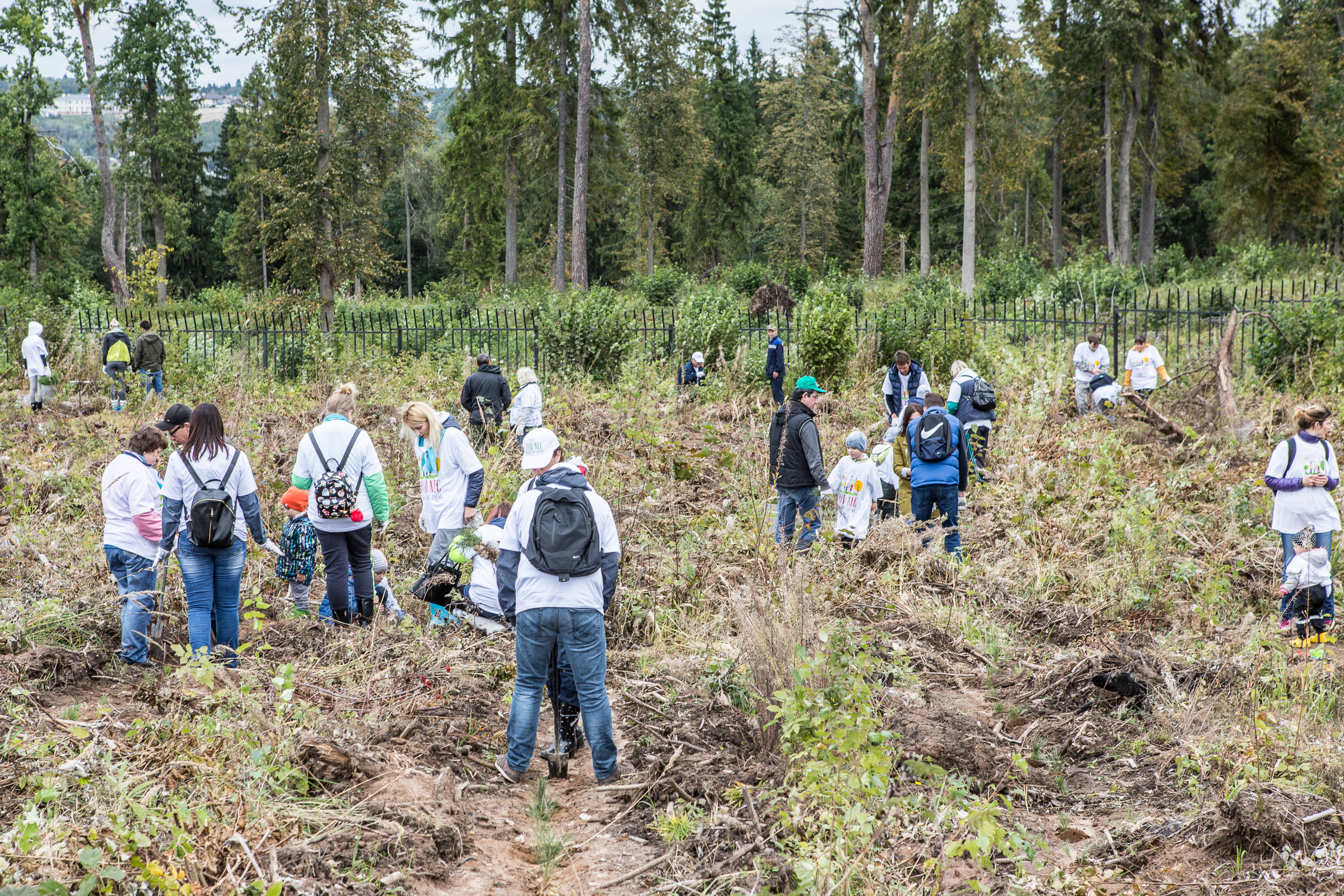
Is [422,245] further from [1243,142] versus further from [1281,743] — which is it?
[1281,743]

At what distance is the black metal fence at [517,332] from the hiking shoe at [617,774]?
11.7 meters

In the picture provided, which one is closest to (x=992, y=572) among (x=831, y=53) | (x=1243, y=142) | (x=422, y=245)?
(x=1243, y=142)

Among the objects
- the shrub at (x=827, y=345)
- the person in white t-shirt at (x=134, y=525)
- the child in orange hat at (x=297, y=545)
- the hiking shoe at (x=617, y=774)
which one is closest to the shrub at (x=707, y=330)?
the shrub at (x=827, y=345)

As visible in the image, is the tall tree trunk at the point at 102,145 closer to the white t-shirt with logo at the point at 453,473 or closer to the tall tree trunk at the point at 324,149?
the tall tree trunk at the point at 324,149

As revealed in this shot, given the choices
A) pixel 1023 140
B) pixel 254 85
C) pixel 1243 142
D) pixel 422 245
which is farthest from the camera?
pixel 422 245

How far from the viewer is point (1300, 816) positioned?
3.71 meters

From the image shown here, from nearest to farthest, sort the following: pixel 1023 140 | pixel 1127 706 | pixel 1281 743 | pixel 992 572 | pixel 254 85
A: pixel 1281 743, pixel 1127 706, pixel 992 572, pixel 1023 140, pixel 254 85

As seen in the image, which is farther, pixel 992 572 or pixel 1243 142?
pixel 1243 142

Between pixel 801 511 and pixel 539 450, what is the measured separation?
4.23 meters

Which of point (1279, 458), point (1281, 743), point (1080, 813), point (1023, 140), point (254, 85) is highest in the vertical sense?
point (254, 85)

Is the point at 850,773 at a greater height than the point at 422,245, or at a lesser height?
lesser

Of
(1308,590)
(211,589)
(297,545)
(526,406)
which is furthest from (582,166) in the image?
(1308,590)

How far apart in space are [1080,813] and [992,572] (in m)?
3.43

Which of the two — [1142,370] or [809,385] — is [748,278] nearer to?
[1142,370]
